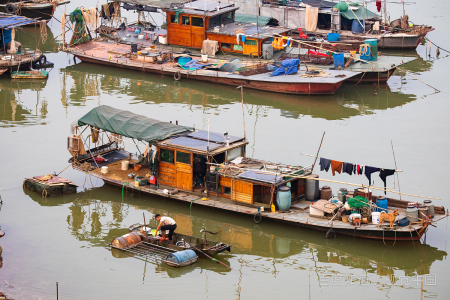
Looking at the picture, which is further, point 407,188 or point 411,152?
point 411,152

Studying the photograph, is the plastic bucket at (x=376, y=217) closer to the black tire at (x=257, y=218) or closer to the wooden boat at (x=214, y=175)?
the wooden boat at (x=214, y=175)

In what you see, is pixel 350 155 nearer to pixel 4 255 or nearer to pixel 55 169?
pixel 55 169

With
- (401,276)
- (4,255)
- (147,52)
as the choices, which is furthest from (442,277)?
(147,52)

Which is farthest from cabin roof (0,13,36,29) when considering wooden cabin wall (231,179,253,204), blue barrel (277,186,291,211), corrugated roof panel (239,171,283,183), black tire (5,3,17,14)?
blue barrel (277,186,291,211)

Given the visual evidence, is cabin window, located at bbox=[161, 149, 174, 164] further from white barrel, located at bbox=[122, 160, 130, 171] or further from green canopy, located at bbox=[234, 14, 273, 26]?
green canopy, located at bbox=[234, 14, 273, 26]

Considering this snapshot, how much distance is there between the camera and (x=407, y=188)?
2653 centimetres

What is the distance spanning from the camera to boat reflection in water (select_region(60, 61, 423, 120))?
36656 millimetres

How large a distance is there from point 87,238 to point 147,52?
20.7m

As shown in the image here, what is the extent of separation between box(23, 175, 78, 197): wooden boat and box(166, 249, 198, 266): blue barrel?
280 inches

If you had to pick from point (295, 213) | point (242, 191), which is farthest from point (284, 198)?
point (242, 191)

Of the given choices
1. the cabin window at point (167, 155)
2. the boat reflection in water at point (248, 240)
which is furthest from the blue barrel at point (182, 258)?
the cabin window at point (167, 155)

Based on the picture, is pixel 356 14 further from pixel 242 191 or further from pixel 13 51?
pixel 242 191

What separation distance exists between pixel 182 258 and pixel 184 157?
4.95m

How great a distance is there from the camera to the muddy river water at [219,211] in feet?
67.9
